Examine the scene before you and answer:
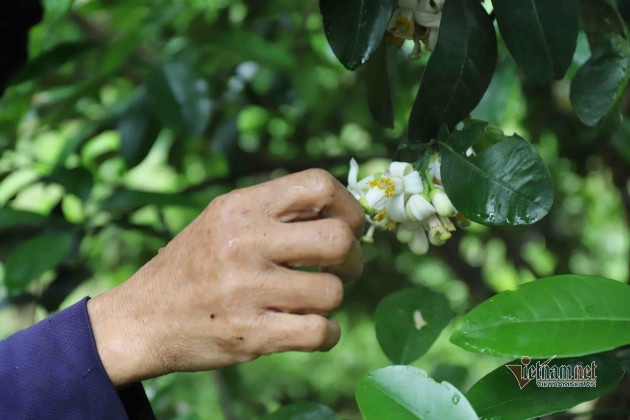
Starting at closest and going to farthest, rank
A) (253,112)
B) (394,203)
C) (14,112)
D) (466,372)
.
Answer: (394,203) → (466,372) → (14,112) → (253,112)

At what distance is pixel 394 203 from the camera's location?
0.63m

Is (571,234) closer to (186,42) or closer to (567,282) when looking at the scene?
(186,42)

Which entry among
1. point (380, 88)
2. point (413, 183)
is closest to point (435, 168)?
point (413, 183)

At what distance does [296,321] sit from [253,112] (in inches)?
55.2

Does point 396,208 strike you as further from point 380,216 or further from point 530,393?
point 530,393

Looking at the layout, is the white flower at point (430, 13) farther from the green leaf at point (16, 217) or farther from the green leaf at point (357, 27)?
the green leaf at point (16, 217)

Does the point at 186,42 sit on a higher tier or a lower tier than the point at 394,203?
lower

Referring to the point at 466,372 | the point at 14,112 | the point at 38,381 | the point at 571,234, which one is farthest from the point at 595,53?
the point at 571,234

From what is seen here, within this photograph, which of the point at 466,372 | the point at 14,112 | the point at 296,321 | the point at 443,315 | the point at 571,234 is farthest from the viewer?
the point at 571,234

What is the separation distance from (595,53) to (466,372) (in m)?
0.52

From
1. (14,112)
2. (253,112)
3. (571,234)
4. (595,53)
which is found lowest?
(571,234)

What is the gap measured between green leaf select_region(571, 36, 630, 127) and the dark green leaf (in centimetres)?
103

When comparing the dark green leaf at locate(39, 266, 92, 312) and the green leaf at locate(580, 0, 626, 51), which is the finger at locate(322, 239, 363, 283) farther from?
the dark green leaf at locate(39, 266, 92, 312)

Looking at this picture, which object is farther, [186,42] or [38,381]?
[186,42]
